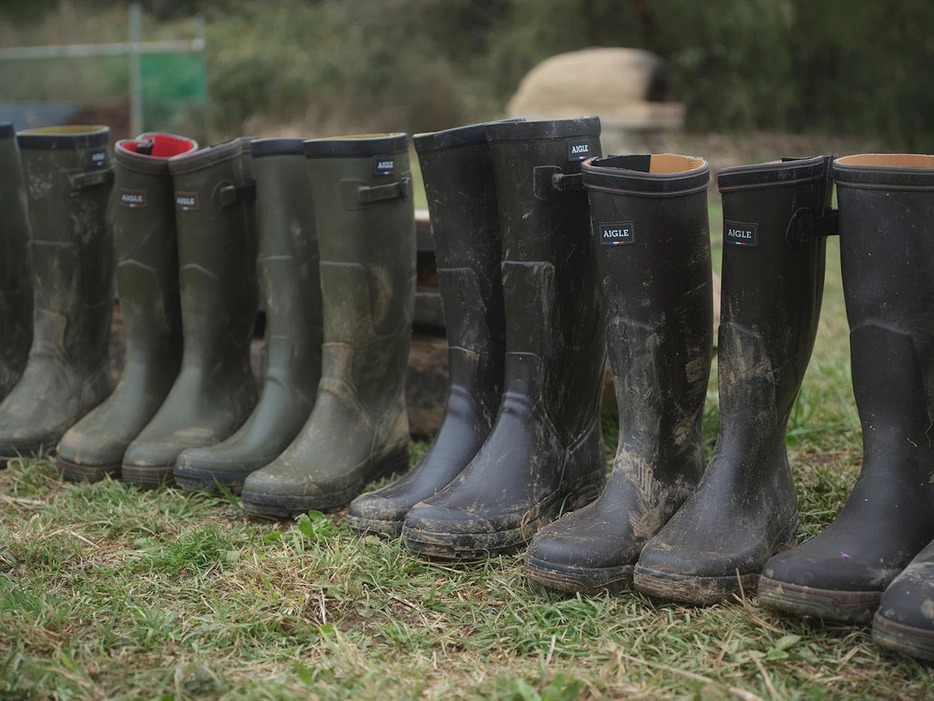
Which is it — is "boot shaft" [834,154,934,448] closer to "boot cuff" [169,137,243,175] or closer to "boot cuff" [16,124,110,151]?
"boot cuff" [169,137,243,175]

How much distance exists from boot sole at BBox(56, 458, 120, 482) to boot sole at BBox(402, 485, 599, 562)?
2.75ft

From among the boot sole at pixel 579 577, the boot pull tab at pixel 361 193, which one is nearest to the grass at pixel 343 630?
the boot sole at pixel 579 577

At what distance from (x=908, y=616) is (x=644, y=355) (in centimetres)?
60

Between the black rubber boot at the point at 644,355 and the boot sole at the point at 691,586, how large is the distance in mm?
79

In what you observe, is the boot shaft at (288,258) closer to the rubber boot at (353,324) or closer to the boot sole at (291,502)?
the rubber boot at (353,324)

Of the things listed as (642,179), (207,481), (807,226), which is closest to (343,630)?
(207,481)

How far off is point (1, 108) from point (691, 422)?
8.85 meters

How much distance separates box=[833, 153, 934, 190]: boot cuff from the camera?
162 cm

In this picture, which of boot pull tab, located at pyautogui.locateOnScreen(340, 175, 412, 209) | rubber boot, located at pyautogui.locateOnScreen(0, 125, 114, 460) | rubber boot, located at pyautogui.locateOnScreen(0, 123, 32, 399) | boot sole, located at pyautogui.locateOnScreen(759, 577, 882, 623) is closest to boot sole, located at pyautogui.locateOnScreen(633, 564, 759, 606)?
boot sole, located at pyautogui.locateOnScreen(759, 577, 882, 623)

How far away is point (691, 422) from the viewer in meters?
1.94

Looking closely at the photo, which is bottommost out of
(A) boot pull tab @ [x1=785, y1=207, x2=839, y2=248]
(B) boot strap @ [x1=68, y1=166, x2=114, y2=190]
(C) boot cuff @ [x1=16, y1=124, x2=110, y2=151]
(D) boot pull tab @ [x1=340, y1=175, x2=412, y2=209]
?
(A) boot pull tab @ [x1=785, y1=207, x2=839, y2=248]

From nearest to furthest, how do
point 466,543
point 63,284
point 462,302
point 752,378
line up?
1. point 752,378
2. point 466,543
3. point 462,302
4. point 63,284

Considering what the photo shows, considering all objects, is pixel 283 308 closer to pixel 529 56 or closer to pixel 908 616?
pixel 908 616

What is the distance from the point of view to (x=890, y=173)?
1636 millimetres
